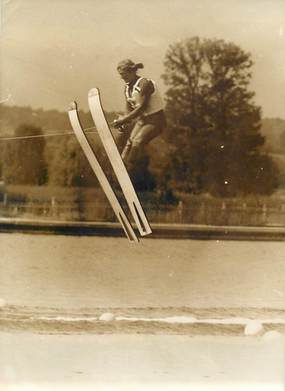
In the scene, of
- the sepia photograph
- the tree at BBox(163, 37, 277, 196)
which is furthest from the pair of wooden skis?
the tree at BBox(163, 37, 277, 196)

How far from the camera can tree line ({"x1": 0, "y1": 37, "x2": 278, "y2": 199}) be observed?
1105 millimetres

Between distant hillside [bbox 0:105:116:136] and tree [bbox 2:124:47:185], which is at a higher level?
distant hillside [bbox 0:105:116:136]

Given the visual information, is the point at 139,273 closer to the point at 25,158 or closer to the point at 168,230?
the point at 168,230

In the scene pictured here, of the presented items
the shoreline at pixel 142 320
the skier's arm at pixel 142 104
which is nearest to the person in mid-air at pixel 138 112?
the skier's arm at pixel 142 104

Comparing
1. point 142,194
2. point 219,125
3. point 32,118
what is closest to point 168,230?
point 142,194

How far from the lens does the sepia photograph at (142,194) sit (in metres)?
1.10

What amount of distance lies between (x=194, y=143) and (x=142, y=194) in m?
0.14

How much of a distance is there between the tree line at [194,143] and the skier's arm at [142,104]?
1.0 inches

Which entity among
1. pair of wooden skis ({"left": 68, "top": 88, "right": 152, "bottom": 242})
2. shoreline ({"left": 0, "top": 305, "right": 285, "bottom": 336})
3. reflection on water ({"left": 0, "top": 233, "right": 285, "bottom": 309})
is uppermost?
pair of wooden skis ({"left": 68, "top": 88, "right": 152, "bottom": 242})

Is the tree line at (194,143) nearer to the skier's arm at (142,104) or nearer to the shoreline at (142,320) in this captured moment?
the skier's arm at (142,104)

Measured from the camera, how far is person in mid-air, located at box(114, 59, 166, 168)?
1.10m

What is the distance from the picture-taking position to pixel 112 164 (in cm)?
112

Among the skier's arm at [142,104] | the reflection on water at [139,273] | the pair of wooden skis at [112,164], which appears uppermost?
the skier's arm at [142,104]

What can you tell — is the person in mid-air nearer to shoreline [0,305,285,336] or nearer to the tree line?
the tree line
